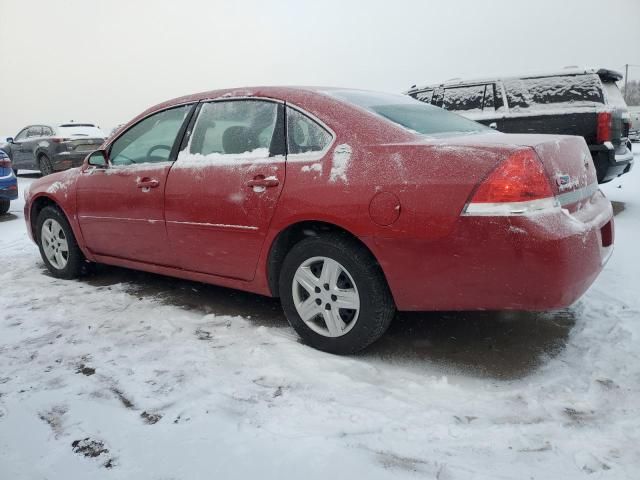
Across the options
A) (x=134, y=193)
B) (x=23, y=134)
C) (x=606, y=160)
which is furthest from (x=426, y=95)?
(x=23, y=134)

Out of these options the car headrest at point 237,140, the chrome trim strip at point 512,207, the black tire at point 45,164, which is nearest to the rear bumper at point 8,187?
the black tire at point 45,164

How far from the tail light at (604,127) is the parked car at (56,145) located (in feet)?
38.1

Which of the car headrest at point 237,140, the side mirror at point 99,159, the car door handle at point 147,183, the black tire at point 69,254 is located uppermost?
the car headrest at point 237,140

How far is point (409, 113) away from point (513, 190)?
1057mm

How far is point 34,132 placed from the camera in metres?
14.5

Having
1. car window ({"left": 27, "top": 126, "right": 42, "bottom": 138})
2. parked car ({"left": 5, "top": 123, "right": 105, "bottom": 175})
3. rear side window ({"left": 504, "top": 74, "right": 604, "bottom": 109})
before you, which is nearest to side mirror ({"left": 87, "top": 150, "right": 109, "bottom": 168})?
rear side window ({"left": 504, "top": 74, "right": 604, "bottom": 109})

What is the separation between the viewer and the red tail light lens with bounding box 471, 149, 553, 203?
2.28m

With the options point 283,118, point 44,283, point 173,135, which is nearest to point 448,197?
point 283,118

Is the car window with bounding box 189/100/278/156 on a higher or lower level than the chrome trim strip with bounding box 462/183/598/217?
higher

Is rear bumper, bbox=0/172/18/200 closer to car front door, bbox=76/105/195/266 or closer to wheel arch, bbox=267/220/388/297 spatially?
car front door, bbox=76/105/195/266

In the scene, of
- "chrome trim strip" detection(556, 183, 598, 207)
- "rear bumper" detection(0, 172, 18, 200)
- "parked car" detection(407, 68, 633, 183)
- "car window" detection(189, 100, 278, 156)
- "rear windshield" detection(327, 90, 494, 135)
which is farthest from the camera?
"rear bumper" detection(0, 172, 18, 200)

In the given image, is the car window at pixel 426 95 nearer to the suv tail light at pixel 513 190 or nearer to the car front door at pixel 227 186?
the car front door at pixel 227 186

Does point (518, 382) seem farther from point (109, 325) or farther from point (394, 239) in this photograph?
point (109, 325)

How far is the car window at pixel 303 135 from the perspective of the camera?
287 cm
